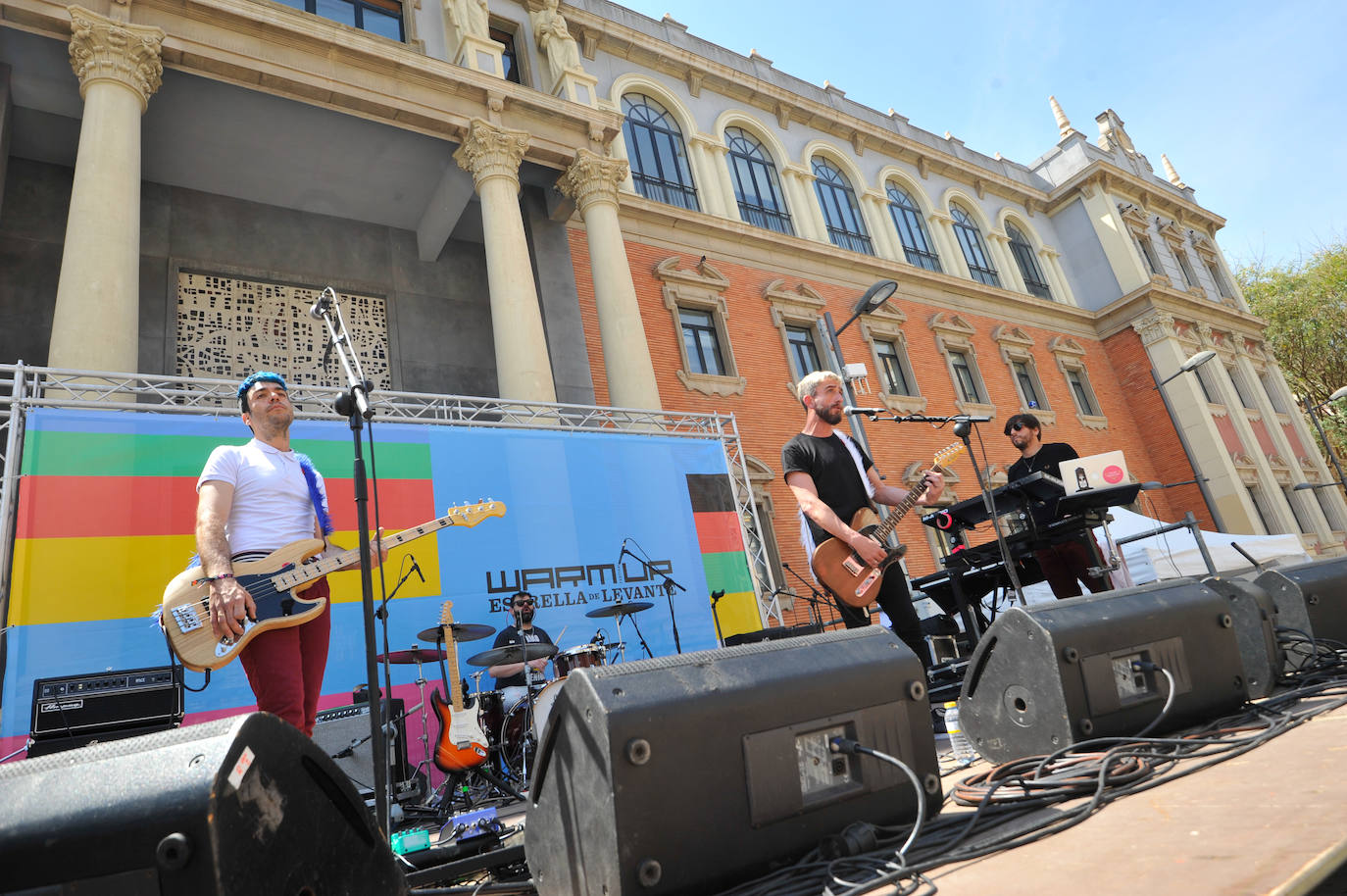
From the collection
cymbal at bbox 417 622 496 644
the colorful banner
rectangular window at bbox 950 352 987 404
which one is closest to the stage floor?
the colorful banner

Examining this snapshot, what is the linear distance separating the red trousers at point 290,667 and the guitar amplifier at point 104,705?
149 cm

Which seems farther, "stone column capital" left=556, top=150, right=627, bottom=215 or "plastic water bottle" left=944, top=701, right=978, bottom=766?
"stone column capital" left=556, top=150, right=627, bottom=215

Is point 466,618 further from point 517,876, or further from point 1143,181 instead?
point 1143,181

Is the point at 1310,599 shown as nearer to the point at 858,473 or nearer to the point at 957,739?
the point at 957,739

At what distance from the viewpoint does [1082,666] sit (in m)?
2.59

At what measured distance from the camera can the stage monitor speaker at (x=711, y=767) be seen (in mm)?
1711

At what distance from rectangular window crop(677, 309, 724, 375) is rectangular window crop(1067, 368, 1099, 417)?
11891 millimetres

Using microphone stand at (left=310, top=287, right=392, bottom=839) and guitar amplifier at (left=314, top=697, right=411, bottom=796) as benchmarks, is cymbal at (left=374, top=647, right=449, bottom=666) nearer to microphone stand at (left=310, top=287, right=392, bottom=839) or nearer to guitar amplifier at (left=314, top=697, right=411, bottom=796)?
guitar amplifier at (left=314, top=697, right=411, bottom=796)

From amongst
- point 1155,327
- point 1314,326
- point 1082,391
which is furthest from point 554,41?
point 1314,326

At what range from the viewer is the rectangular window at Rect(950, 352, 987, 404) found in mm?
18484

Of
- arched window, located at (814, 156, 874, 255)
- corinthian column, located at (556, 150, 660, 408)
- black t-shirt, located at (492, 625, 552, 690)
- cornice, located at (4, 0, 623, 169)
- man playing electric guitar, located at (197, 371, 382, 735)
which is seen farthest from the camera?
arched window, located at (814, 156, 874, 255)

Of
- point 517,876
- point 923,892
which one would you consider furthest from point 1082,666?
point 517,876

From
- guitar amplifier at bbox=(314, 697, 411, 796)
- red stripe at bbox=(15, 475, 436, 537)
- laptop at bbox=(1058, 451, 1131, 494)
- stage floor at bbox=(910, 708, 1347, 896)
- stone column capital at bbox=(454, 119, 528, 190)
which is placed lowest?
stage floor at bbox=(910, 708, 1347, 896)

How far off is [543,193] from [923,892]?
13.3 m
